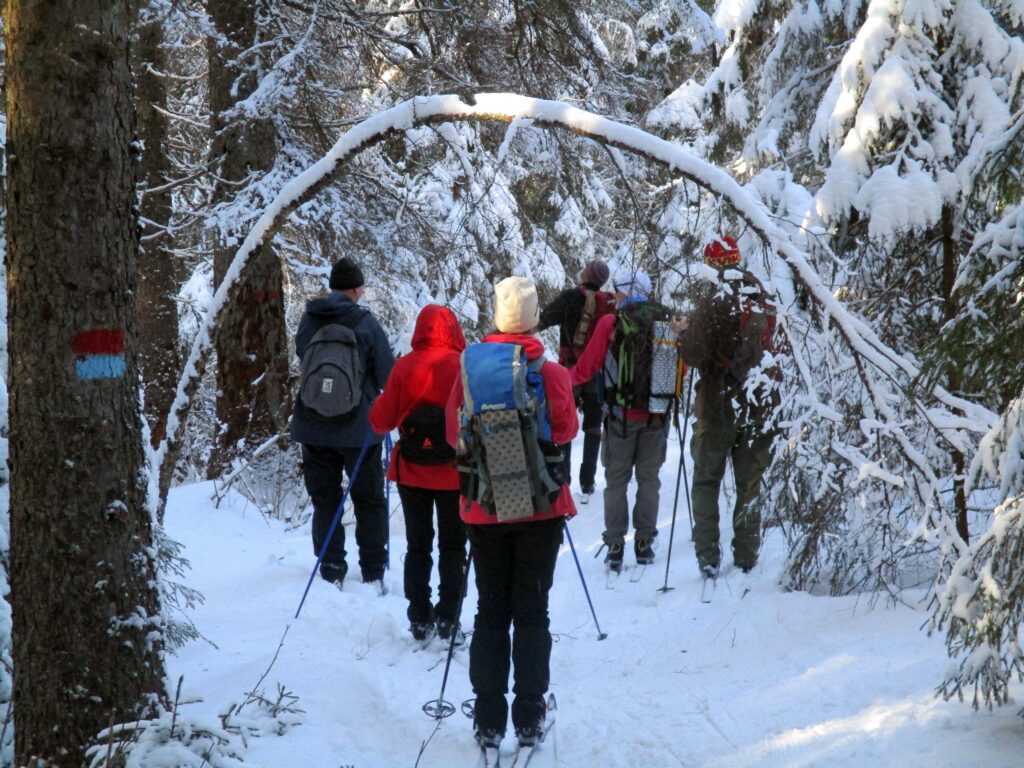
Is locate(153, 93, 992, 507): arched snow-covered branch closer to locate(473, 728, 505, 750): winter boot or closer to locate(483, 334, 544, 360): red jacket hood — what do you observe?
locate(483, 334, 544, 360): red jacket hood

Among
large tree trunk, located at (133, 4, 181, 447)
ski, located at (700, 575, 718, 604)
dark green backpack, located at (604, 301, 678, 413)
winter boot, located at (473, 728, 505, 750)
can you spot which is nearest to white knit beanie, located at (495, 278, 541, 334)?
winter boot, located at (473, 728, 505, 750)

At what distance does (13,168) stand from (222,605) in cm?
411

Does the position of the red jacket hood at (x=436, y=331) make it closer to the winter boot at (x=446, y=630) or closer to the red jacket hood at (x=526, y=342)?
the red jacket hood at (x=526, y=342)

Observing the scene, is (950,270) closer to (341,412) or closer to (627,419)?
(627,419)

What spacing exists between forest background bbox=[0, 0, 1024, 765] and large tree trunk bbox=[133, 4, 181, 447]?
4 centimetres

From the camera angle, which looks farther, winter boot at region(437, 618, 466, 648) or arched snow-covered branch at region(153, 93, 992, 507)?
winter boot at region(437, 618, 466, 648)

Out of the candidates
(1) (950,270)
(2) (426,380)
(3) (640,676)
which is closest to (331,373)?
(2) (426,380)

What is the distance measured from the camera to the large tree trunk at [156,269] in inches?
413

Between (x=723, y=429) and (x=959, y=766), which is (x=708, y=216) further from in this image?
(x=723, y=429)

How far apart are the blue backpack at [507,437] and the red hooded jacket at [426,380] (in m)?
1.21

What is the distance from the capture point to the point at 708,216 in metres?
4.16

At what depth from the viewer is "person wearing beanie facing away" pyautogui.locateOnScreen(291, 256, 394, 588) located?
6.67 metres

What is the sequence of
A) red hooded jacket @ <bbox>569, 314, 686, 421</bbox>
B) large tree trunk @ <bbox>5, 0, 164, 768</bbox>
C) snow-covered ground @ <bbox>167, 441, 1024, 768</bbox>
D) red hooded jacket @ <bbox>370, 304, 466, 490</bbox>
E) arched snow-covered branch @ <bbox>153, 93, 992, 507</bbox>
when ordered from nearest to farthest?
1. large tree trunk @ <bbox>5, 0, 164, 768</bbox>
2. arched snow-covered branch @ <bbox>153, 93, 992, 507</bbox>
3. snow-covered ground @ <bbox>167, 441, 1024, 768</bbox>
4. red hooded jacket @ <bbox>370, 304, 466, 490</bbox>
5. red hooded jacket @ <bbox>569, 314, 686, 421</bbox>

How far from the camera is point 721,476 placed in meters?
7.44
